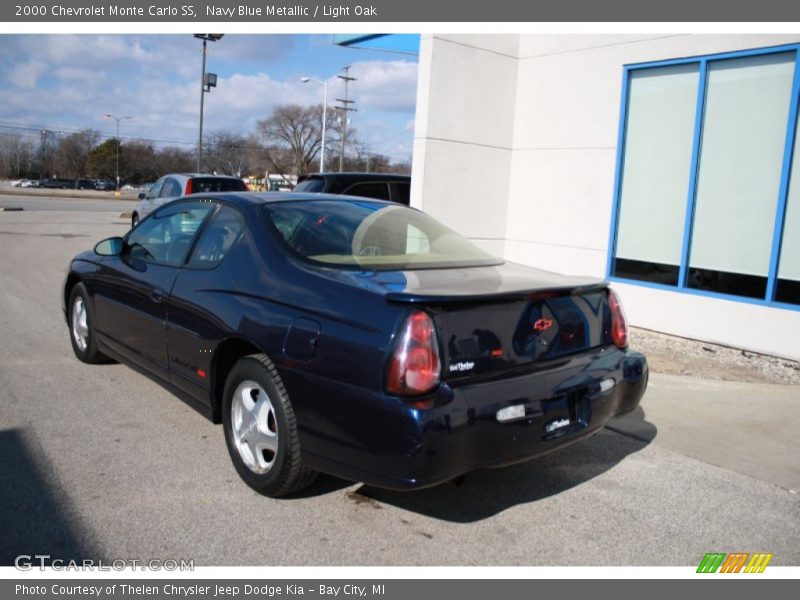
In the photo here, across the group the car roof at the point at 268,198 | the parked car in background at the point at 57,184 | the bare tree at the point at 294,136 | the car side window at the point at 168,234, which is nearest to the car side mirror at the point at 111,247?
the car side window at the point at 168,234

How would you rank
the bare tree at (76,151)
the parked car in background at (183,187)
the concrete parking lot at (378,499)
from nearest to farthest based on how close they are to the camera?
the concrete parking lot at (378,499) → the parked car in background at (183,187) → the bare tree at (76,151)

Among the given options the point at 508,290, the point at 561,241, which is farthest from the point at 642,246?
the point at 508,290

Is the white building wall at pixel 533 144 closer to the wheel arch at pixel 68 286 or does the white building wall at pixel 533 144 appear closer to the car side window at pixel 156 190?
the wheel arch at pixel 68 286

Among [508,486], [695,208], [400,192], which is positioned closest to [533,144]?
[695,208]

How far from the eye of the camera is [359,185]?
10875 millimetres

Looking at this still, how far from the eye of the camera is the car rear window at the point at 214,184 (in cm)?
1460

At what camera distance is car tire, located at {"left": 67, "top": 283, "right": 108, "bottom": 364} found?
18.9 ft

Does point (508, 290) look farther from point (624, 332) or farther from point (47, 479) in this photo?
point (47, 479)

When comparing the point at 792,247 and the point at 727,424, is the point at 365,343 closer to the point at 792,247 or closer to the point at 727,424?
the point at 727,424

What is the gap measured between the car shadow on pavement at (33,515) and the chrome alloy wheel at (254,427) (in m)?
0.88

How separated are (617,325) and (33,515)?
3.20 meters

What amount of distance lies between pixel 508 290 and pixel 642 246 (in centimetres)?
565

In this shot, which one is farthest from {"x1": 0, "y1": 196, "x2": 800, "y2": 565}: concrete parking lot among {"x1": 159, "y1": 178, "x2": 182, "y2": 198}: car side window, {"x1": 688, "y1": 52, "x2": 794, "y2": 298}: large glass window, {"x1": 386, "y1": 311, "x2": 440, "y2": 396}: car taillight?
{"x1": 159, "y1": 178, "x2": 182, "y2": 198}: car side window
